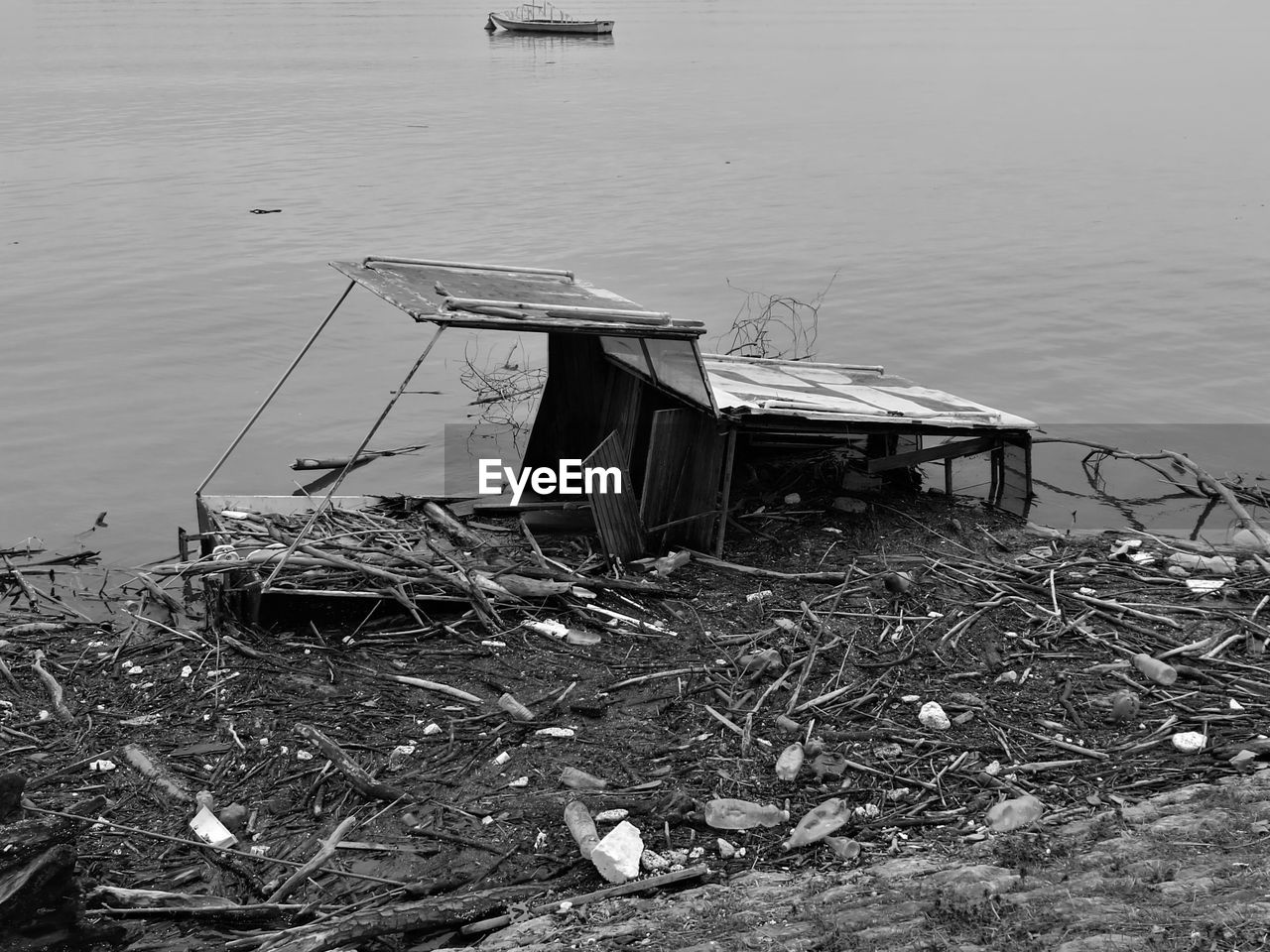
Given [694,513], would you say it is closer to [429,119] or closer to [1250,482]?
[1250,482]

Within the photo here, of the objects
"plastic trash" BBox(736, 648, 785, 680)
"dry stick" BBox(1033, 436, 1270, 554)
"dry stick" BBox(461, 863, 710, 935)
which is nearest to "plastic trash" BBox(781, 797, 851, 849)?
"dry stick" BBox(461, 863, 710, 935)

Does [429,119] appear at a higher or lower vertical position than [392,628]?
higher

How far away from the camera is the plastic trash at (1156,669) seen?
21.1 ft

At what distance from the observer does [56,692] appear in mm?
6602

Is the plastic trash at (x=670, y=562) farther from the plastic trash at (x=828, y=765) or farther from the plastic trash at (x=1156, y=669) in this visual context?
the plastic trash at (x=1156, y=669)

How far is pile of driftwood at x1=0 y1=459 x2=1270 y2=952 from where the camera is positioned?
505 cm

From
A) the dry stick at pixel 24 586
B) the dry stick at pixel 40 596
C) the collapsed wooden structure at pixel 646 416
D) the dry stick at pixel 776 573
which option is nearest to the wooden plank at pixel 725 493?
the collapsed wooden structure at pixel 646 416

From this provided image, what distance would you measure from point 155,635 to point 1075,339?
574 inches

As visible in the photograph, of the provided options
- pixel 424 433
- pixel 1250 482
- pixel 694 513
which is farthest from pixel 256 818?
pixel 1250 482

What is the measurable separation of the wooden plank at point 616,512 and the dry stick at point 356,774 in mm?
2703

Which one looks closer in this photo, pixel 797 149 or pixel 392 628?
pixel 392 628

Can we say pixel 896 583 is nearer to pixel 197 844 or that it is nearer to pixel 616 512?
pixel 616 512

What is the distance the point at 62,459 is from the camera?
12945 mm

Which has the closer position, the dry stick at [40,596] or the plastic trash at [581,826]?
the plastic trash at [581,826]
